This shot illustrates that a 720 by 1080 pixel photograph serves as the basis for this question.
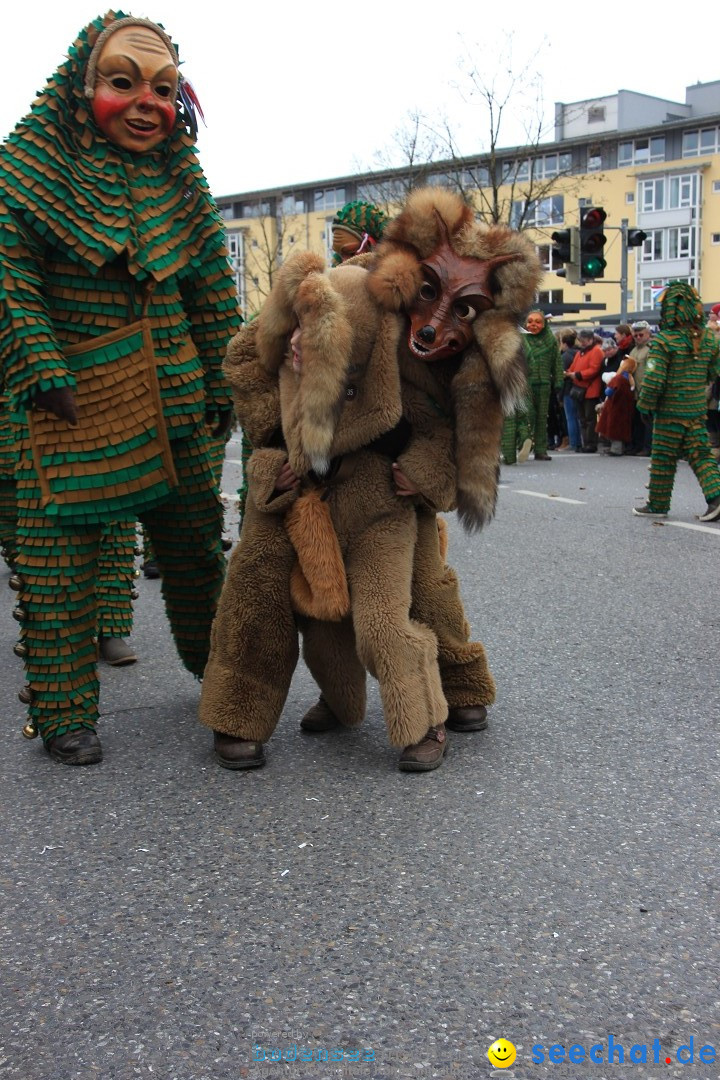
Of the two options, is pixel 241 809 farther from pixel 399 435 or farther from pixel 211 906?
pixel 399 435

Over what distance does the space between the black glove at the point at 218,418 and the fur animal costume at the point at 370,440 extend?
32 centimetres

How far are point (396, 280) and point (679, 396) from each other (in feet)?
22.2

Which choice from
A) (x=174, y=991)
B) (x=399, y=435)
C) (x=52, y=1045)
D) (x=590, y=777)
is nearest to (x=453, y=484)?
(x=399, y=435)

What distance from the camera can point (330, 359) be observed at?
11.2 feet

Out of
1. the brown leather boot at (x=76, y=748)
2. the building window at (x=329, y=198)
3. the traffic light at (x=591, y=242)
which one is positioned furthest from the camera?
the building window at (x=329, y=198)

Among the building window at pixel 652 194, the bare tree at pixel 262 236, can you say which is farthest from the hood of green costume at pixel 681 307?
the bare tree at pixel 262 236

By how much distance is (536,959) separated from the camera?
254 centimetres

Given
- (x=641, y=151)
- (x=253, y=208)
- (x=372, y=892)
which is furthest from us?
(x=253, y=208)

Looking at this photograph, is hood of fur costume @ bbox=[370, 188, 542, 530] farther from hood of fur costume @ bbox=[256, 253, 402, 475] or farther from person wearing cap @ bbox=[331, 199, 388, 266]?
person wearing cap @ bbox=[331, 199, 388, 266]

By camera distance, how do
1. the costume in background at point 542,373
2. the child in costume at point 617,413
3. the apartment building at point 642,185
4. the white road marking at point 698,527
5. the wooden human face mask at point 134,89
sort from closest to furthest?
the wooden human face mask at point 134,89 → the white road marking at point 698,527 → the costume in background at point 542,373 → the child in costume at point 617,413 → the apartment building at point 642,185

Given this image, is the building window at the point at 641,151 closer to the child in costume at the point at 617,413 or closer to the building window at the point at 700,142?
the building window at the point at 700,142

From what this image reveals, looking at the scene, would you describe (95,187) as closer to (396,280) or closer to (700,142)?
(396,280)

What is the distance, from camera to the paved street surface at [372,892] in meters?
2.26

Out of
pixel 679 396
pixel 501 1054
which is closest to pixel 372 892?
pixel 501 1054
